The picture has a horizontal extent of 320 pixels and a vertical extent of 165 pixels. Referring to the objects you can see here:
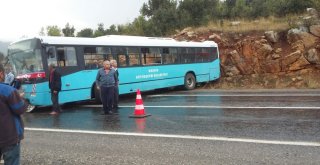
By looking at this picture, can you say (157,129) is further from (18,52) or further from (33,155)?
(18,52)

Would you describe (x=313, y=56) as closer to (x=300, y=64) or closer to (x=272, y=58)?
(x=300, y=64)

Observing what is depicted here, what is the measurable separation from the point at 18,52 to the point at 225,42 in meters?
14.0

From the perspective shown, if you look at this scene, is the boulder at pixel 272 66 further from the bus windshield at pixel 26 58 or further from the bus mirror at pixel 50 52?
the bus windshield at pixel 26 58

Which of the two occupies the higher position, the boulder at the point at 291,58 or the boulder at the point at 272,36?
the boulder at the point at 272,36

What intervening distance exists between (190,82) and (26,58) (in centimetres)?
944

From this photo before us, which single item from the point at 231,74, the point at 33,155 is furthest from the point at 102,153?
the point at 231,74

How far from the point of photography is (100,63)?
56.3 feet

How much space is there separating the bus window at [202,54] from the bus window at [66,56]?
8.50 m

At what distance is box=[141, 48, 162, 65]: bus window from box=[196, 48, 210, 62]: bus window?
307cm

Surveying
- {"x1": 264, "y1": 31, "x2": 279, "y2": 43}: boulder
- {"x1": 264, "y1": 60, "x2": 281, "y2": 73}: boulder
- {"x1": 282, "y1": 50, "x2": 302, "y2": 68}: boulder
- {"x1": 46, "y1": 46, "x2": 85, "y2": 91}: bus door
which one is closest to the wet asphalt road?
{"x1": 46, "y1": 46, "x2": 85, "y2": 91}: bus door

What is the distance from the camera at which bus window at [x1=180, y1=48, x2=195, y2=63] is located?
21.9 metres

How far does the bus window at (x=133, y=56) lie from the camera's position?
18688mm

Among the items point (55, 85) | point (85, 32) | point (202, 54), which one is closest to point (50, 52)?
point (55, 85)

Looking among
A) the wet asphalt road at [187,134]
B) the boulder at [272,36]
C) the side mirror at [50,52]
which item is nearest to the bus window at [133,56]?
the side mirror at [50,52]
